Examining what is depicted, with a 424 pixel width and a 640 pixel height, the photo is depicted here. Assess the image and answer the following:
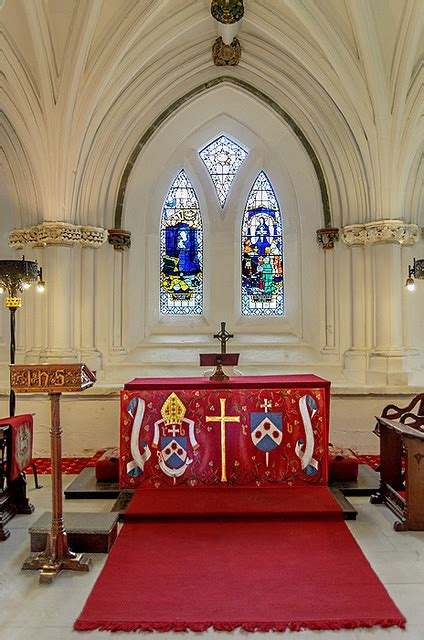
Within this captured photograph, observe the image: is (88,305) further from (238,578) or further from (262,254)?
(238,578)

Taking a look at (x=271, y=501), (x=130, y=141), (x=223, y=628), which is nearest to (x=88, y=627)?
(x=223, y=628)

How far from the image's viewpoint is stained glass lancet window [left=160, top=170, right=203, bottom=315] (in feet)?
27.8

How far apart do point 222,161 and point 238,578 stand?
6.86 meters

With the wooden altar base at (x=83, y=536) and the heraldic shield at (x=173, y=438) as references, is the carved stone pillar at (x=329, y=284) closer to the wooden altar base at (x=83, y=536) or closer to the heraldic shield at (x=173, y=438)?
the heraldic shield at (x=173, y=438)

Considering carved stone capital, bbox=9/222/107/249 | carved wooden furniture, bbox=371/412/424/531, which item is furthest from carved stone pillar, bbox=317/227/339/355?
carved stone capital, bbox=9/222/107/249

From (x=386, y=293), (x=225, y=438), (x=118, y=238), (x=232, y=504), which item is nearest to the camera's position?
(x=232, y=504)

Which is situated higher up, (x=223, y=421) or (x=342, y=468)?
(x=223, y=421)

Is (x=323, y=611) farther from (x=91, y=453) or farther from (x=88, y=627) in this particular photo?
(x=91, y=453)

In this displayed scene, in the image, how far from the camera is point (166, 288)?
27.8 feet

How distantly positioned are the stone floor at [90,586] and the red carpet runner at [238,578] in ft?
0.21

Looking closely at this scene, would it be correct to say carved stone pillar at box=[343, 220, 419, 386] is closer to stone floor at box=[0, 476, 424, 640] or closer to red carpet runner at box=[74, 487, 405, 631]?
stone floor at box=[0, 476, 424, 640]

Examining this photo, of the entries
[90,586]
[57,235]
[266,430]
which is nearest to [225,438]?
[266,430]

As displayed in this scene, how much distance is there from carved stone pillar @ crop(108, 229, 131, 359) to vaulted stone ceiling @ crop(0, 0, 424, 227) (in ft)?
1.13

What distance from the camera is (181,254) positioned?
335 inches
